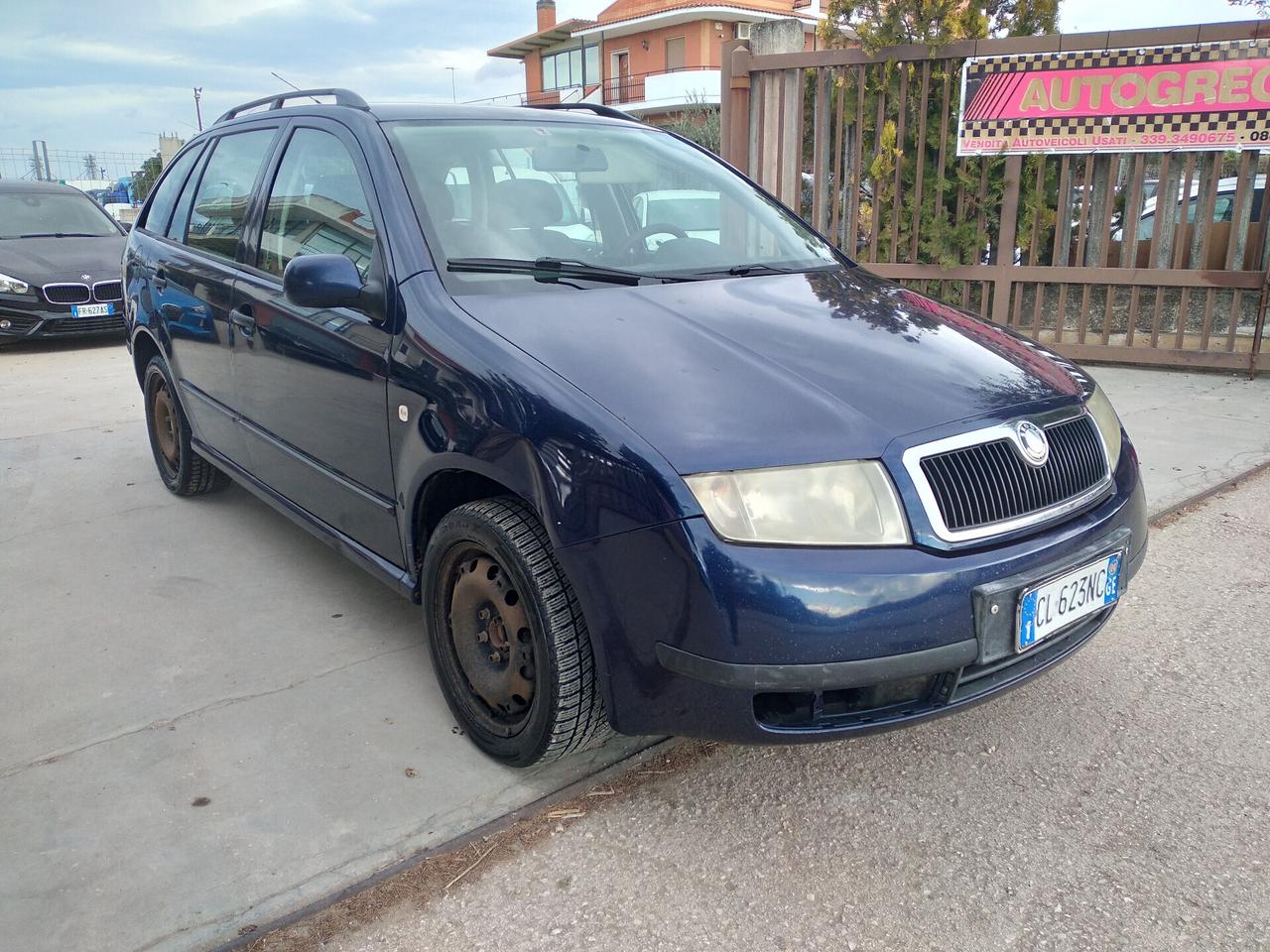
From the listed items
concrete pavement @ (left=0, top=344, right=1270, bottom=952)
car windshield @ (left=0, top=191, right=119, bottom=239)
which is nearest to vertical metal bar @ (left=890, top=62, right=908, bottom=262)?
concrete pavement @ (left=0, top=344, right=1270, bottom=952)

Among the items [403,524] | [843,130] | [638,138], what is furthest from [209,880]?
[843,130]

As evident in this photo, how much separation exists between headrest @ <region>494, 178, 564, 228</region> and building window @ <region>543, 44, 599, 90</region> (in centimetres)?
4636

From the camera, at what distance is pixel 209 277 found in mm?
3697

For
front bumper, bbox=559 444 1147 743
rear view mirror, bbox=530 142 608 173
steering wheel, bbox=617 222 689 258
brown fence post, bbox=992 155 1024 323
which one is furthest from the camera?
brown fence post, bbox=992 155 1024 323

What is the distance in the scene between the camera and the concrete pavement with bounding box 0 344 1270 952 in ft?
6.86

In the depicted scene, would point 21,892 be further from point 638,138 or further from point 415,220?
point 638,138

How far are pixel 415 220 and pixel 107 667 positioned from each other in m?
1.70

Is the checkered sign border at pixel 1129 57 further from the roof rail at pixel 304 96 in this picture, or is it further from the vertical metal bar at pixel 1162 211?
the roof rail at pixel 304 96

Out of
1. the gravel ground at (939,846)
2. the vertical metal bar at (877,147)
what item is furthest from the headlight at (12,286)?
the gravel ground at (939,846)

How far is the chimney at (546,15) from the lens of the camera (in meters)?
51.9

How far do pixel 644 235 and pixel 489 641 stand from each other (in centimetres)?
137

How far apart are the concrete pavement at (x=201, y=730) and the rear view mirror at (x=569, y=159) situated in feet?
5.15

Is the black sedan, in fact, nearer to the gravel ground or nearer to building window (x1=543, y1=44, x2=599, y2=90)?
the gravel ground

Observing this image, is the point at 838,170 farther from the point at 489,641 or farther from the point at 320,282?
the point at 489,641
